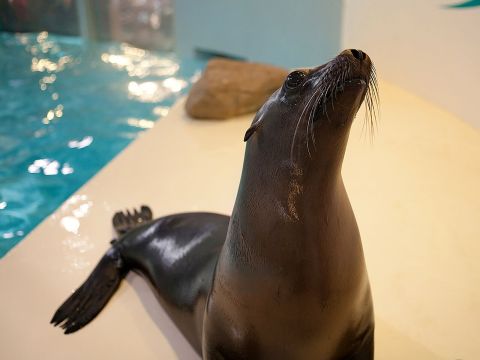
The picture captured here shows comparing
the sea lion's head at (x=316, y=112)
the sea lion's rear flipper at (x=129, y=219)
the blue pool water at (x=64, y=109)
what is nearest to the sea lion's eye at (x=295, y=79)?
the sea lion's head at (x=316, y=112)

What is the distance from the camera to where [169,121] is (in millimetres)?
3988

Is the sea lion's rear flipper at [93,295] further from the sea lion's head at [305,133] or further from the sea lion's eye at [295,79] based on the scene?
the sea lion's eye at [295,79]

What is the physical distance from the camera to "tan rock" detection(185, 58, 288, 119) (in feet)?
12.8

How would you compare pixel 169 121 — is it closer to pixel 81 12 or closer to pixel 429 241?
pixel 429 241

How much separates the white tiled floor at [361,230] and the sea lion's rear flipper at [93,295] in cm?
4

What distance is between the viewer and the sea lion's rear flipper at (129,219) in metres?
2.69

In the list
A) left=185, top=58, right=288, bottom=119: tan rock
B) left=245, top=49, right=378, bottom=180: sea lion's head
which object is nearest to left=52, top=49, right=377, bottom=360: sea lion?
left=245, top=49, right=378, bottom=180: sea lion's head

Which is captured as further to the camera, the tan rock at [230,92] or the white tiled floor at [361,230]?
the tan rock at [230,92]

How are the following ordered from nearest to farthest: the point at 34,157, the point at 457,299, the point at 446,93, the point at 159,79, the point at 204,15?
1. the point at 457,299
2. the point at 446,93
3. the point at 34,157
4. the point at 159,79
5. the point at 204,15

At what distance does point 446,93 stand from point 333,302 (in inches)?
111

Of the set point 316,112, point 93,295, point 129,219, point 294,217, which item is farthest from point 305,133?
point 129,219

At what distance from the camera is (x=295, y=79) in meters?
1.31

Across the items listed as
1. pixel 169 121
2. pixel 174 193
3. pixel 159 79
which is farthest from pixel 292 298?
pixel 159 79

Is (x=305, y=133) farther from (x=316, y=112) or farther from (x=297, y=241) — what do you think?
(x=297, y=241)
